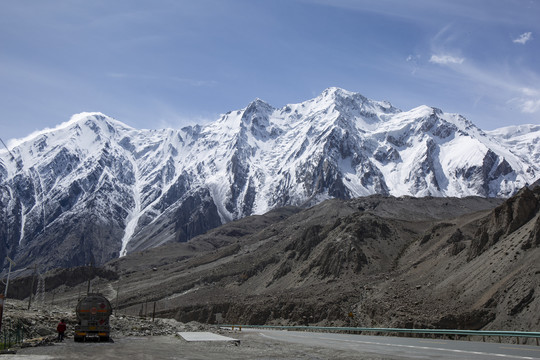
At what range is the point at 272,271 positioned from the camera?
117m

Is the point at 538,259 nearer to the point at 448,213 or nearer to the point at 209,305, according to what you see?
the point at 209,305

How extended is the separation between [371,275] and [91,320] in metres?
60.2

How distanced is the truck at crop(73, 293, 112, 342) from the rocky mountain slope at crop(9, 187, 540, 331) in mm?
27224

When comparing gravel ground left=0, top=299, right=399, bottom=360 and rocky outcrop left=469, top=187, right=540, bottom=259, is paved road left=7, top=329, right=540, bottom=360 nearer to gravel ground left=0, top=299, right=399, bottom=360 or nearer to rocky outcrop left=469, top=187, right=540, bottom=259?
gravel ground left=0, top=299, right=399, bottom=360

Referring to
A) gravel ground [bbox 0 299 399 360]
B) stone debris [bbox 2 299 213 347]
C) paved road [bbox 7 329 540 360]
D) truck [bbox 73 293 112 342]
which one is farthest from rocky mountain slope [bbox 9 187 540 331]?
truck [bbox 73 293 112 342]

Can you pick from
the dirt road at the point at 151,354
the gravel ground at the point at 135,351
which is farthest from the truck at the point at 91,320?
the dirt road at the point at 151,354

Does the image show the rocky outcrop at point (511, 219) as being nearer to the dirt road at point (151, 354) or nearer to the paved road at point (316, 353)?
the paved road at point (316, 353)

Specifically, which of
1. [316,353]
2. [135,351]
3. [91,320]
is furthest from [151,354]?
[91,320]

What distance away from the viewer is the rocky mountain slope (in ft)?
158

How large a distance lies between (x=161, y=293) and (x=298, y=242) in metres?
35.7

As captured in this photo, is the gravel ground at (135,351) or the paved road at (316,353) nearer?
the paved road at (316,353)

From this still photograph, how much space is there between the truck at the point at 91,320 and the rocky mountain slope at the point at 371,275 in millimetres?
27224

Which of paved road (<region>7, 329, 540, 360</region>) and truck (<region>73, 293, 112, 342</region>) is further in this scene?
truck (<region>73, 293, 112, 342</region>)

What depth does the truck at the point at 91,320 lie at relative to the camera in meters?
34.9
